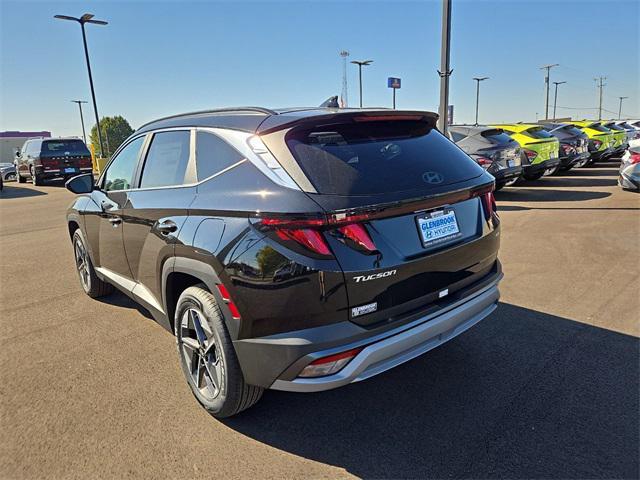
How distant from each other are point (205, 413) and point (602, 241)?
5.90m

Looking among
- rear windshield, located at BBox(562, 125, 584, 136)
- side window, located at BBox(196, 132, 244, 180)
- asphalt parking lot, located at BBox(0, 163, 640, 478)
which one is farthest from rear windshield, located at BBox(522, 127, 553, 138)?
side window, located at BBox(196, 132, 244, 180)

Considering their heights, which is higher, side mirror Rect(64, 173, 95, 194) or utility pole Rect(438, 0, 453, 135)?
utility pole Rect(438, 0, 453, 135)

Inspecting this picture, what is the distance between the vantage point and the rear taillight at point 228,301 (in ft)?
7.70

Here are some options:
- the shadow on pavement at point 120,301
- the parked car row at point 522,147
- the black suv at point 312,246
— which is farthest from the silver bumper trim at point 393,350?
the parked car row at point 522,147

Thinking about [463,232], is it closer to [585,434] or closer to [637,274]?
[585,434]

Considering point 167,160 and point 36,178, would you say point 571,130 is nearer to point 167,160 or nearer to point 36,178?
point 167,160

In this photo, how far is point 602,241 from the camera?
247 inches

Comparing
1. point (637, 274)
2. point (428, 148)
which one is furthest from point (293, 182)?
point (637, 274)

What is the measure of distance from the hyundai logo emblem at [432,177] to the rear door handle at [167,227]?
5.04ft

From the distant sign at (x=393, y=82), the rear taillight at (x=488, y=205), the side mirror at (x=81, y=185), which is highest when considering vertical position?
the distant sign at (x=393, y=82)

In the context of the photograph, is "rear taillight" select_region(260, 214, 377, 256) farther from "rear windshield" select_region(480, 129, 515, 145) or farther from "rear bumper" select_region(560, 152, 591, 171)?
"rear bumper" select_region(560, 152, 591, 171)

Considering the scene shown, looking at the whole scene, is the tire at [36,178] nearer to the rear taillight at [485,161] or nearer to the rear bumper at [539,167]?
the rear taillight at [485,161]

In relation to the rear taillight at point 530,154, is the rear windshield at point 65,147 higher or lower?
higher

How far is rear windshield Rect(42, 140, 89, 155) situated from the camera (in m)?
18.9
